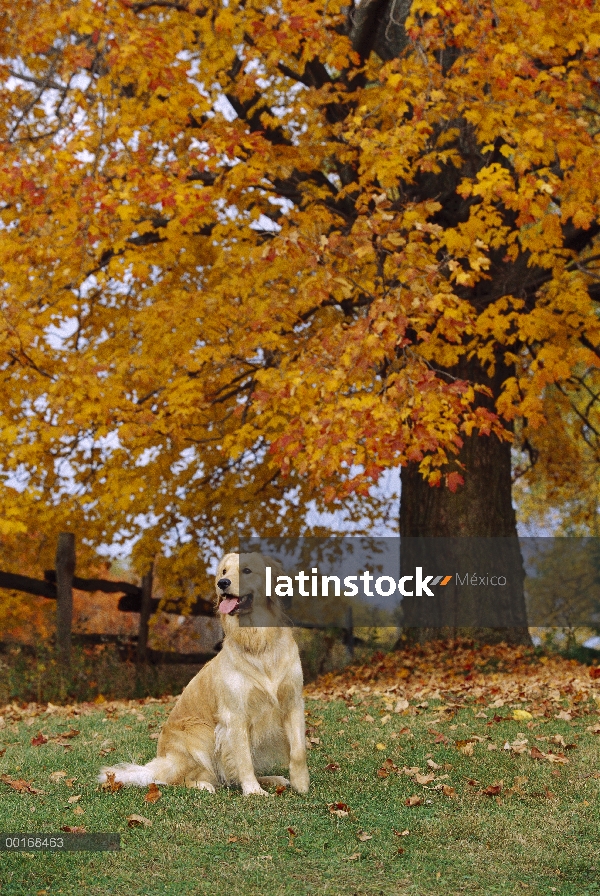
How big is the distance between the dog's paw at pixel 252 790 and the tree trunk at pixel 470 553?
22.9 ft

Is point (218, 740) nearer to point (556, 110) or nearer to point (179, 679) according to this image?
point (556, 110)

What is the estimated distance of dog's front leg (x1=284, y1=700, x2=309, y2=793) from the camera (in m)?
5.51

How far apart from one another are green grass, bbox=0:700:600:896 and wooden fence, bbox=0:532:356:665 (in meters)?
6.22

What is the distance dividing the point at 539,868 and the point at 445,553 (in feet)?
25.6

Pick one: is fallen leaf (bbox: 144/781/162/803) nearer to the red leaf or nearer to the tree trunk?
the red leaf

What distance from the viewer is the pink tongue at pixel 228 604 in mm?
5305

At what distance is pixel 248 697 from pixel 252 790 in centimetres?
53

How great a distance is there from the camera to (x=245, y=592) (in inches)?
211

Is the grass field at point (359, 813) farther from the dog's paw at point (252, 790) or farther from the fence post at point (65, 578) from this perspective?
the fence post at point (65, 578)

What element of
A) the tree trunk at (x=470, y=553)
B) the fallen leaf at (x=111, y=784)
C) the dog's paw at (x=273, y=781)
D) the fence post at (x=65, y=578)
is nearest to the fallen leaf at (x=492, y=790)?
the dog's paw at (x=273, y=781)

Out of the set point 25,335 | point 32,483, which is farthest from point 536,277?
point 32,483

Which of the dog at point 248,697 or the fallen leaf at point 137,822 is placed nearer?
the fallen leaf at point 137,822

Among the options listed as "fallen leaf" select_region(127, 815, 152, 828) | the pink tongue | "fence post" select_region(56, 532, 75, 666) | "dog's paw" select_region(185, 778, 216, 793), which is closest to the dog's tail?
"dog's paw" select_region(185, 778, 216, 793)

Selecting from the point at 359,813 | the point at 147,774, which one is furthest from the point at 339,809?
the point at 147,774
